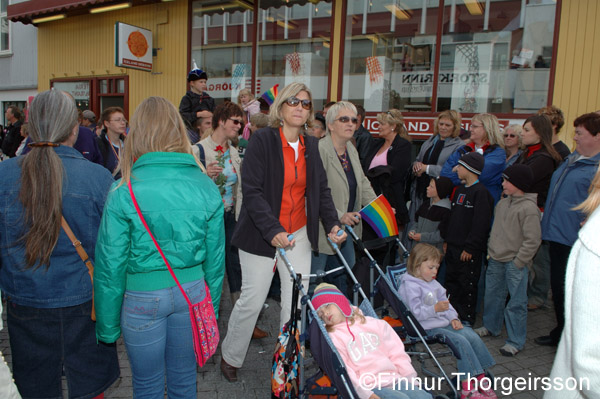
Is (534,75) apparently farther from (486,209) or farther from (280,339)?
(280,339)

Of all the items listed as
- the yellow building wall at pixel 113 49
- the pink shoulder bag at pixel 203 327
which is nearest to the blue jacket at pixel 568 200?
the pink shoulder bag at pixel 203 327

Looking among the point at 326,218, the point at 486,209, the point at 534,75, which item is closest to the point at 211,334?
the point at 326,218

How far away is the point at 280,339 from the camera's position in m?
3.12

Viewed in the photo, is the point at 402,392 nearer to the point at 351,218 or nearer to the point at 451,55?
the point at 351,218

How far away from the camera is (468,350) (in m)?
3.50

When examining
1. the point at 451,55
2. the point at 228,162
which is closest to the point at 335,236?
the point at 228,162

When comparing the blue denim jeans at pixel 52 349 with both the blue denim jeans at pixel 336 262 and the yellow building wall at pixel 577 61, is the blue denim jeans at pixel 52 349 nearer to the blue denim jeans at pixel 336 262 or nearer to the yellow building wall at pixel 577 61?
the blue denim jeans at pixel 336 262

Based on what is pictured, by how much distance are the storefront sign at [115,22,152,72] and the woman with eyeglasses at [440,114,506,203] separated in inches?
363

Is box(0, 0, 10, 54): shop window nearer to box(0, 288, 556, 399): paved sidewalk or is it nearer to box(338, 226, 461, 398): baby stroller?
box(0, 288, 556, 399): paved sidewalk

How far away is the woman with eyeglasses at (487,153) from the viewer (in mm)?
5426

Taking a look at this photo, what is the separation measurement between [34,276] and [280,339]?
1561 mm

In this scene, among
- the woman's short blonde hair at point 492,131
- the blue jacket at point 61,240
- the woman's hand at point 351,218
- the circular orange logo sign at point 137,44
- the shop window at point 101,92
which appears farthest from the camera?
the shop window at point 101,92

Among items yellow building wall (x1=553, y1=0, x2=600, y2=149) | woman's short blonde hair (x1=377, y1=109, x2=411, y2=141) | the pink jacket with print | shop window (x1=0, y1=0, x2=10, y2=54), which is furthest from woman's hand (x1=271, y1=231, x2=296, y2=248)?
shop window (x1=0, y1=0, x2=10, y2=54)

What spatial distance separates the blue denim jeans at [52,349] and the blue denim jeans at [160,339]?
12.9 inches
